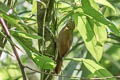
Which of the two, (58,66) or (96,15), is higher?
(96,15)

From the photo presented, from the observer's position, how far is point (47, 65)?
0.55m

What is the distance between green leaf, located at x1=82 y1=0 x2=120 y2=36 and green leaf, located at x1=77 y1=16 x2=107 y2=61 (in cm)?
5

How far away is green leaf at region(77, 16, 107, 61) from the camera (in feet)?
2.08

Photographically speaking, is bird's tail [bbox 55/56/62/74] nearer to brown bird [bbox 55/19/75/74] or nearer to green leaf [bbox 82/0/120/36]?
brown bird [bbox 55/19/75/74]

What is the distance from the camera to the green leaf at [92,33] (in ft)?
2.08

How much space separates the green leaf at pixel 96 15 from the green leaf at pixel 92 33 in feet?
0.17

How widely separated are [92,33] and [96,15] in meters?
0.08

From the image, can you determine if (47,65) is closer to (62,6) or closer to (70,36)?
(70,36)

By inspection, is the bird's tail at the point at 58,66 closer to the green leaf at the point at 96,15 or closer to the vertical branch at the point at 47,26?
the vertical branch at the point at 47,26

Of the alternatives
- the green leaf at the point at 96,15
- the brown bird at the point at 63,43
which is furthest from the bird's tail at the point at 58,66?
the green leaf at the point at 96,15

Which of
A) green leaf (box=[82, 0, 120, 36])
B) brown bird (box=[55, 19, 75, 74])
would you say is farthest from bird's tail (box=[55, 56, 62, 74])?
green leaf (box=[82, 0, 120, 36])

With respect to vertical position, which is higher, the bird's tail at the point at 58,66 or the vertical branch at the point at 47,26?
the vertical branch at the point at 47,26

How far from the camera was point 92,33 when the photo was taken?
64 centimetres

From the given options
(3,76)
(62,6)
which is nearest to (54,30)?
(62,6)
